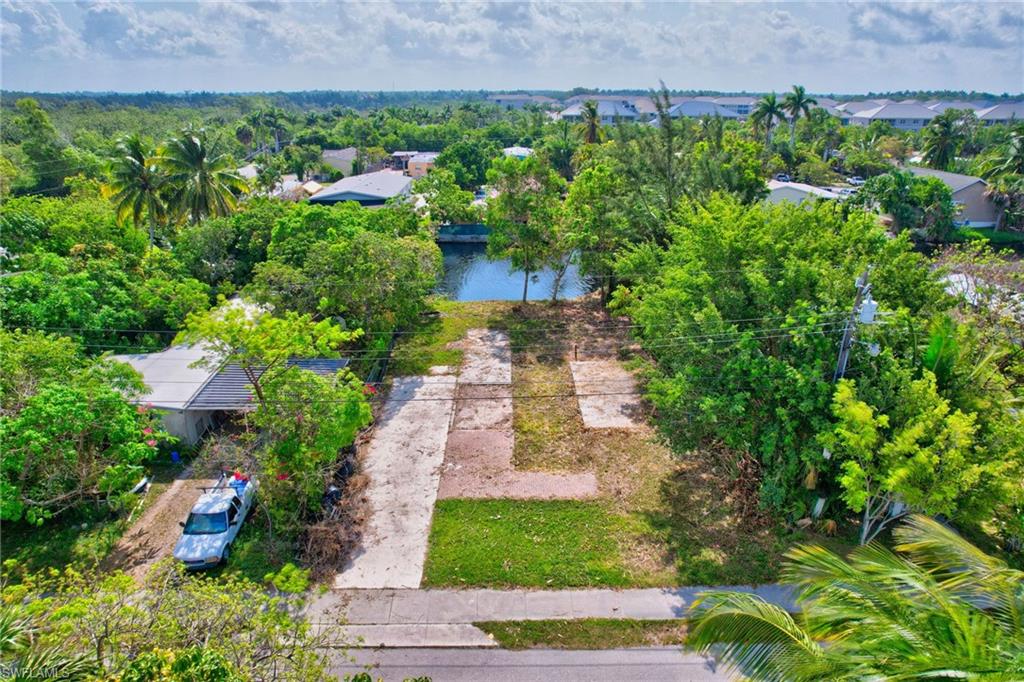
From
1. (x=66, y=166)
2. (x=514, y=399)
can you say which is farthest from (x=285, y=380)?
(x=66, y=166)

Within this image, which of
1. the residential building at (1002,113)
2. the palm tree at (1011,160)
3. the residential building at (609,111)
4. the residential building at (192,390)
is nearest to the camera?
the residential building at (192,390)

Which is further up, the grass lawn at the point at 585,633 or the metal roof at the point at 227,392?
the metal roof at the point at 227,392

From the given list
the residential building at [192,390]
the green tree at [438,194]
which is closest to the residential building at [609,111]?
the green tree at [438,194]

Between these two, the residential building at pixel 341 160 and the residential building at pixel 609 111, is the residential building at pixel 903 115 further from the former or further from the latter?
the residential building at pixel 341 160

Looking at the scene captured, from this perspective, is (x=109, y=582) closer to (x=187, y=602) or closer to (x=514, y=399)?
(x=187, y=602)

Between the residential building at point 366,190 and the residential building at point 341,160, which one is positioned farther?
the residential building at point 341,160

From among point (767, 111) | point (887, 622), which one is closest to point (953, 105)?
point (767, 111)

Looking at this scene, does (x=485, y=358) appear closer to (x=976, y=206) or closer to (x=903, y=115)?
(x=976, y=206)

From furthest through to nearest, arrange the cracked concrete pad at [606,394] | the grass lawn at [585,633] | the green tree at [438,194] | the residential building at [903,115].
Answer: the residential building at [903,115] → the green tree at [438,194] → the cracked concrete pad at [606,394] → the grass lawn at [585,633]
